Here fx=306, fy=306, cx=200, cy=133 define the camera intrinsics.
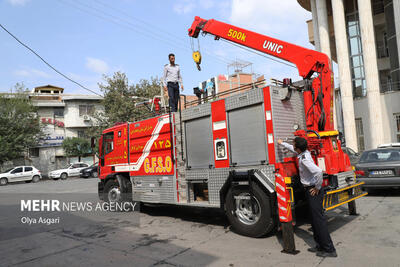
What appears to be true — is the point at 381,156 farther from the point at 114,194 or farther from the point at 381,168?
the point at 114,194

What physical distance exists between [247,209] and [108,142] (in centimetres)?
556

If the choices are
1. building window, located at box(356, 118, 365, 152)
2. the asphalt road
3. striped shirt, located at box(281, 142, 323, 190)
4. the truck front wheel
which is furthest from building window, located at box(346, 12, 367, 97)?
striped shirt, located at box(281, 142, 323, 190)

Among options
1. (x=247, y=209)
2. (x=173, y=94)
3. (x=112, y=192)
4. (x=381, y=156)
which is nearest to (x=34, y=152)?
(x=112, y=192)

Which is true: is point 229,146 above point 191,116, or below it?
below

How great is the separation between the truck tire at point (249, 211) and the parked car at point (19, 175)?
26058 mm

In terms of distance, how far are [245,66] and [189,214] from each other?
45011 mm

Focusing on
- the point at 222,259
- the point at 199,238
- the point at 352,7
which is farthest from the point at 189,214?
the point at 352,7

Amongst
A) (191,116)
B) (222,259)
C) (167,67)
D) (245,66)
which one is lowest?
(222,259)

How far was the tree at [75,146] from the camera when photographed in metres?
34.1

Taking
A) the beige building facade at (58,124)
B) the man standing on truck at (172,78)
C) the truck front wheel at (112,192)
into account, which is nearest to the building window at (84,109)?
the beige building facade at (58,124)

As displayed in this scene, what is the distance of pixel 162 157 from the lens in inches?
304

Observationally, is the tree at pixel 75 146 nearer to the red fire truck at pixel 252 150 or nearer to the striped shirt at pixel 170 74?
the striped shirt at pixel 170 74

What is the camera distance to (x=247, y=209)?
5.81 m

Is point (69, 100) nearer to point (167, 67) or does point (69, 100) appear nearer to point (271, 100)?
point (167, 67)
